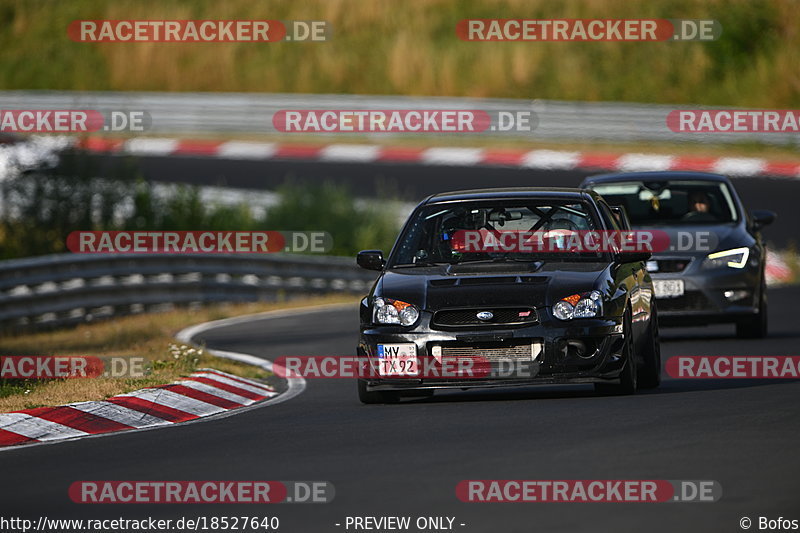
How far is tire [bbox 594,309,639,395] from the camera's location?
11.3 m

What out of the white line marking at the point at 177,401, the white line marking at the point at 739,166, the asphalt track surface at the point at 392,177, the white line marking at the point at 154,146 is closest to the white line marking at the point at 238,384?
the white line marking at the point at 177,401

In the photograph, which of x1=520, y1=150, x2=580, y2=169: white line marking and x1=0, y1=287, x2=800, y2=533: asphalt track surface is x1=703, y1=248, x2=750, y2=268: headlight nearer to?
x1=0, y1=287, x2=800, y2=533: asphalt track surface

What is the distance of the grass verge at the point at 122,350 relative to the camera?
1238 cm

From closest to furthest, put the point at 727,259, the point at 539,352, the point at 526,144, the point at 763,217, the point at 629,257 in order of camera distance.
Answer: the point at 539,352 → the point at 629,257 → the point at 727,259 → the point at 763,217 → the point at 526,144

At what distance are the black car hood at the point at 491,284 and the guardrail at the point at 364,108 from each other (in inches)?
924

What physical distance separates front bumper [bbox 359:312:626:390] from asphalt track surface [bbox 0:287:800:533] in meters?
0.19

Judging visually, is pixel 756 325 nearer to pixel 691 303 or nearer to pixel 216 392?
pixel 691 303

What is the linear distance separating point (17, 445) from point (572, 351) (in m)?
3.53

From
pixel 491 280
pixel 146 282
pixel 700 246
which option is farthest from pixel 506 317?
pixel 146 282

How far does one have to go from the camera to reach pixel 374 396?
11.8 m

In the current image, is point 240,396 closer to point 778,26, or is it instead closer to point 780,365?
point 780,365

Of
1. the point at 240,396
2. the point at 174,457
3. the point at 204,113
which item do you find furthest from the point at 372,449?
the point at 204,113

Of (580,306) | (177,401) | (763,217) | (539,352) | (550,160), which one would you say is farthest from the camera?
(550,160)

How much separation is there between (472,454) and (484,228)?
3534mm
